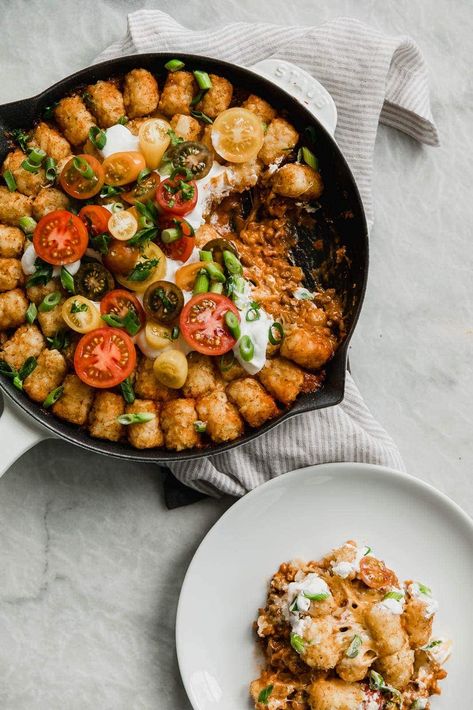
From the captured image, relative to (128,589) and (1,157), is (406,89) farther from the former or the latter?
(128,589)

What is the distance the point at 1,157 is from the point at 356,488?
103 inches

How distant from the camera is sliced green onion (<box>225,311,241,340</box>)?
12.5 ft

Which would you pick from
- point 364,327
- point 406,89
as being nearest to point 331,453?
point 364,327

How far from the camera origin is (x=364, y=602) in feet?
13.7

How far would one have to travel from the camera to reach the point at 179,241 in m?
3.92

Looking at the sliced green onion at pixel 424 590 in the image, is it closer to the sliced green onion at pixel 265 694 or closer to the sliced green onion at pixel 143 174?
the sliced green onion at pixel 265 694

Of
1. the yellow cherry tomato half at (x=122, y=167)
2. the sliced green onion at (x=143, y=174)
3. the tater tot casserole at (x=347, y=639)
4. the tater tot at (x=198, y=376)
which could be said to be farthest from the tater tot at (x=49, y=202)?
the tater tot casserole at (x=347, y=639)

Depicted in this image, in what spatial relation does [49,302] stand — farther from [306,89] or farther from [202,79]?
[306,89]

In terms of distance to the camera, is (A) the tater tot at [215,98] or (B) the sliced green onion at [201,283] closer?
(B) the sliced green onion at [201,283]

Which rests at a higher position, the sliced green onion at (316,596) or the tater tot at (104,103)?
the tater tot at (104,103)

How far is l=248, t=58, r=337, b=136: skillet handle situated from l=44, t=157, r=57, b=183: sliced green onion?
1.18m

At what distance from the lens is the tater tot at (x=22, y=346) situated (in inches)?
155

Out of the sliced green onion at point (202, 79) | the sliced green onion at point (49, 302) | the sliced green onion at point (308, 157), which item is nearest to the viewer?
the sliced green onion at point (49, 302)

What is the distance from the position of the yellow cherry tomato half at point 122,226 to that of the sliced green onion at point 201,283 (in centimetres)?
38
